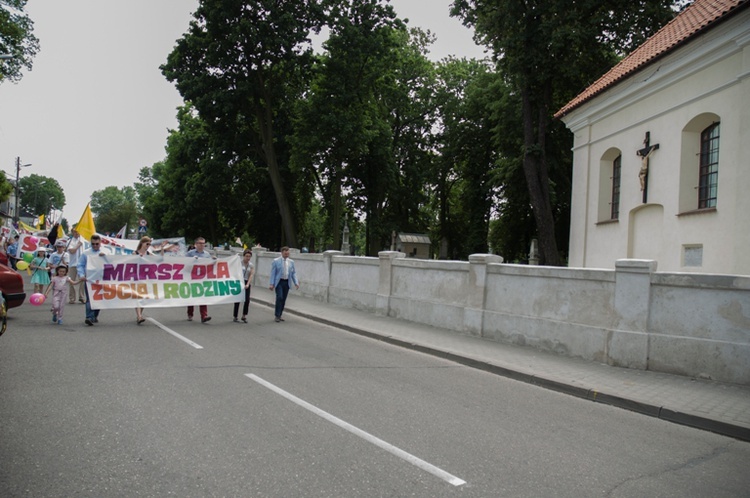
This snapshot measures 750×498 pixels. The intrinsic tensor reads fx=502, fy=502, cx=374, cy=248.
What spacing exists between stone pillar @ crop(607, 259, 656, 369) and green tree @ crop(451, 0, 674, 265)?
13.2 metres

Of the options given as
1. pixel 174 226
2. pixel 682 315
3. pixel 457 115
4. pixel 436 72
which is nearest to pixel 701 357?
pixel 682 315

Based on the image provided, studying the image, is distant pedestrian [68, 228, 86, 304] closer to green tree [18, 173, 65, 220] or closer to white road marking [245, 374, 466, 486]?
white road marking [245, 374, 466, 486]

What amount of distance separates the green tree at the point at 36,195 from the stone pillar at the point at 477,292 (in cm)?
13862

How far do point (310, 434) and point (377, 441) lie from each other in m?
0.63

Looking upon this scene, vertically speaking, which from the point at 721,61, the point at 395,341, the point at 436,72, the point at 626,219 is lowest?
the point at 395,341

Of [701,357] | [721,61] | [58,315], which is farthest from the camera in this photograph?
[721,61]

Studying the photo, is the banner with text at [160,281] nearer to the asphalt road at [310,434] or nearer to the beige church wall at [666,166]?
the asphalt road at [310,434]

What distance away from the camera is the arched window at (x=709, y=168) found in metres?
13.9

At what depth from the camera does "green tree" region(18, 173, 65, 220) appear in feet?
407

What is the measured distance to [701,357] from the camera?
7.73 meters

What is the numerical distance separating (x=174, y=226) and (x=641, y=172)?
44112mm

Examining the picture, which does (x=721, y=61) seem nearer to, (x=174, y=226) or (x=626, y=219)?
(x=626, y=219)

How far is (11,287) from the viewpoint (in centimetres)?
1034

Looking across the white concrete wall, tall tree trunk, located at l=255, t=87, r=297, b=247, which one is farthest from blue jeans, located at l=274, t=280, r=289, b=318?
tall tree trunk, located at l=255, t=87, r=297, b=247
